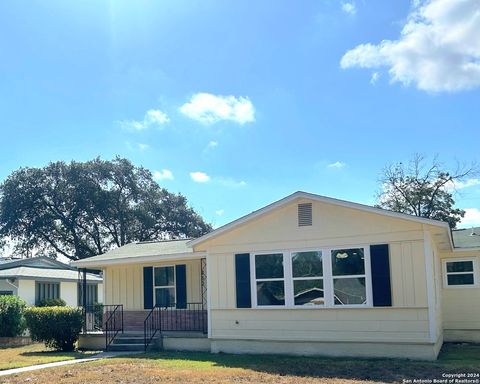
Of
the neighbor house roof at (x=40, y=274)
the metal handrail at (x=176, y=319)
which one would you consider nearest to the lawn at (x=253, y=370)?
the metal handrail at (x=176, y=319)

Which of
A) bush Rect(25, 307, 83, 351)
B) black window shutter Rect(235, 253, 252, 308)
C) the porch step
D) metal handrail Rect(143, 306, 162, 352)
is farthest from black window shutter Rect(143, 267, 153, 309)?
→ black window shutter Rect(235, 253, 252, 308)

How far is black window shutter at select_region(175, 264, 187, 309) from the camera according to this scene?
1709 cm

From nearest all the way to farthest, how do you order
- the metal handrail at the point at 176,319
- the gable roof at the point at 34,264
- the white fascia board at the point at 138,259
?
the white fascia board at the point at 138,259 → the metal handrail at the point at 176,319 → the gable roof at the point at 34,264

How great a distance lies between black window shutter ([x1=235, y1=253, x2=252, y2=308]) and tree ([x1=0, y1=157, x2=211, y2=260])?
28358 millimetres

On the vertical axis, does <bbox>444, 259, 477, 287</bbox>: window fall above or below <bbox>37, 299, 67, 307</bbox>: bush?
above

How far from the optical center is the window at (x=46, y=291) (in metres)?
24.9

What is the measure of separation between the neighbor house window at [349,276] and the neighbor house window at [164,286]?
21.4 feet

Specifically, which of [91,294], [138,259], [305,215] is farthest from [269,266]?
[91,294]

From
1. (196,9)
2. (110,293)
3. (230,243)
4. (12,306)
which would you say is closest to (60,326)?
(110,293)

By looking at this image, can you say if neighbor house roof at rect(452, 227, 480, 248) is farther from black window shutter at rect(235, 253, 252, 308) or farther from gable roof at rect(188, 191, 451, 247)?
black window shutter at rect(235, 253, 252, 308)

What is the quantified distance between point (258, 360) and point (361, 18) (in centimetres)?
919

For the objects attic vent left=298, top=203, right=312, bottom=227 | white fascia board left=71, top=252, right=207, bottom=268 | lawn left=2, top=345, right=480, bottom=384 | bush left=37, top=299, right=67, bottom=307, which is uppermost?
attic vent left=298, top=203, right=312, bottom=227

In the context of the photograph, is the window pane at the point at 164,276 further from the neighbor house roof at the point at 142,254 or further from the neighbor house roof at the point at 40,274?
the neighbor house roof at the point at 40,274

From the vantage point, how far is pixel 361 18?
13867 millimetres
